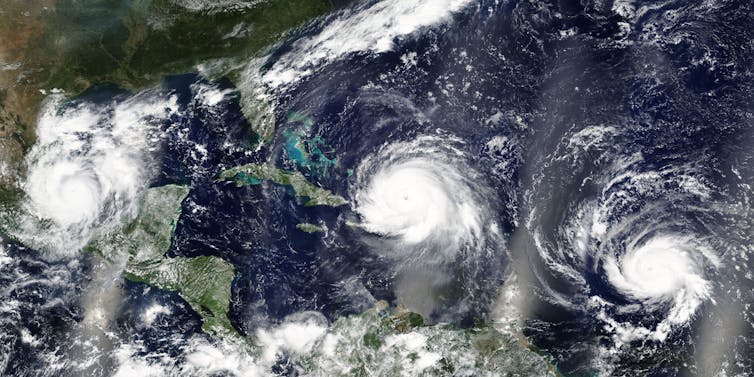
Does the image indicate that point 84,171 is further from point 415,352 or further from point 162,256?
point 415,352

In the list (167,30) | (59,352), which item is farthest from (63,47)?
(59,352)

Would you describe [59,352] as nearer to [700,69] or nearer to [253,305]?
[253,305]

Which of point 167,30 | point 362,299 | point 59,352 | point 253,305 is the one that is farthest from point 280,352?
point 167,30

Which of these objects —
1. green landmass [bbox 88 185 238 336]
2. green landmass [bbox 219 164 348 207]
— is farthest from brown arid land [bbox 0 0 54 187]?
green landmass [bbox 219 164 348 207]

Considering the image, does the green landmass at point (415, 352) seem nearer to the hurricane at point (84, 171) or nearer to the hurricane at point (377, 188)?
the hurricane at point (377, 188)

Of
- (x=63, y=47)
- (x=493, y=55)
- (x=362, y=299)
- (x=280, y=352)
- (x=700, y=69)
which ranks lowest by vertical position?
(x=280, y=352)

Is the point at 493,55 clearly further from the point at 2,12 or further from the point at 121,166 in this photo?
the point at 2,12

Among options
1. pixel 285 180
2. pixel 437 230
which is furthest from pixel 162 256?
pixel 437 230

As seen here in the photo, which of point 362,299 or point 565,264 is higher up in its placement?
point 565,264
